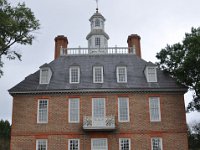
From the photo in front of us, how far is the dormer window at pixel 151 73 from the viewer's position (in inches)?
1136

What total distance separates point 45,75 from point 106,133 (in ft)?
25.4

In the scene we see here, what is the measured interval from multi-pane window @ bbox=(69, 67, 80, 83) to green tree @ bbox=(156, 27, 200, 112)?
788 cm

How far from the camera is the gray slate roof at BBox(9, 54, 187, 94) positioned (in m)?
27.8

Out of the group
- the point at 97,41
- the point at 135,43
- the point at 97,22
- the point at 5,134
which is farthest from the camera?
the point at 5,134

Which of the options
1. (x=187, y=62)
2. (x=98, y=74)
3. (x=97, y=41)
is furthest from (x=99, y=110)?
(x=97, y=41)

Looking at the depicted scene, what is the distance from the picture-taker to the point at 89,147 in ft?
86.7

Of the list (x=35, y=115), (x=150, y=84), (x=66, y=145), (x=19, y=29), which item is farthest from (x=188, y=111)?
(x=19, y=29)

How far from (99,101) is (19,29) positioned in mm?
9115

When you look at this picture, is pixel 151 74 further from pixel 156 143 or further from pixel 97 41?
pixel 97 41

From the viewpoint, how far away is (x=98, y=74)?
29.1 metres

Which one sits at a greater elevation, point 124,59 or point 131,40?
point 131,40

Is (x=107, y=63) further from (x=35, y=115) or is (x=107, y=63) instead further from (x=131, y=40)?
(x=35, y=115)

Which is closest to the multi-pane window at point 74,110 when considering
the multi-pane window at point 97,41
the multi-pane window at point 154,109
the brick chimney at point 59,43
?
the multi-pane window at point 154,109

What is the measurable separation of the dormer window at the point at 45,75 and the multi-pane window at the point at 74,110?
3.11 m
